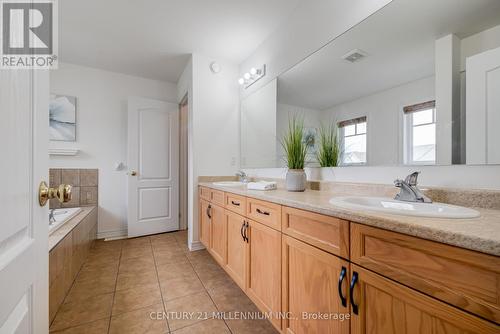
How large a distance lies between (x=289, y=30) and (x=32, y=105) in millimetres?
2002

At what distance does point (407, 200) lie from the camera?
3.18 feet

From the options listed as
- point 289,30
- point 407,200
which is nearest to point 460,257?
point 407,200

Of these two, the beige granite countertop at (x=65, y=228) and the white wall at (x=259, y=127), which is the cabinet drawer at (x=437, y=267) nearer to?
the white wall at (x=259, y=127)

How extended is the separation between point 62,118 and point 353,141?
11.3 ft

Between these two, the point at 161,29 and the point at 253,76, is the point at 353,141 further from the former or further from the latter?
the point at 161,29

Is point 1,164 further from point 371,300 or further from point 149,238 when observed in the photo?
point 149,238

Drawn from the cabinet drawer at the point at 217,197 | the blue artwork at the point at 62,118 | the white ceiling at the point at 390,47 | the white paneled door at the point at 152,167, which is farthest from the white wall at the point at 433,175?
the blue artwork at the point at 62,118

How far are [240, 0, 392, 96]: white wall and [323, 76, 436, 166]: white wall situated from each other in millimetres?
495

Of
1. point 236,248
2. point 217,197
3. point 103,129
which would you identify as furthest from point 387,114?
point 103,129

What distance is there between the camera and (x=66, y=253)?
1.67 m

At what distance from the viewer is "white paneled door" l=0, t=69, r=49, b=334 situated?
39cm

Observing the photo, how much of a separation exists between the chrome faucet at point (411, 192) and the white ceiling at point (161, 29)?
1.69 meters

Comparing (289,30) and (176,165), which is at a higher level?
(289,30)

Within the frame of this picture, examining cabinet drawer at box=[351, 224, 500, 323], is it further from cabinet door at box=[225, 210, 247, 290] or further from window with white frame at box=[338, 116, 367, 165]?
cabinet door at box=[225, 210, 247, 290]
